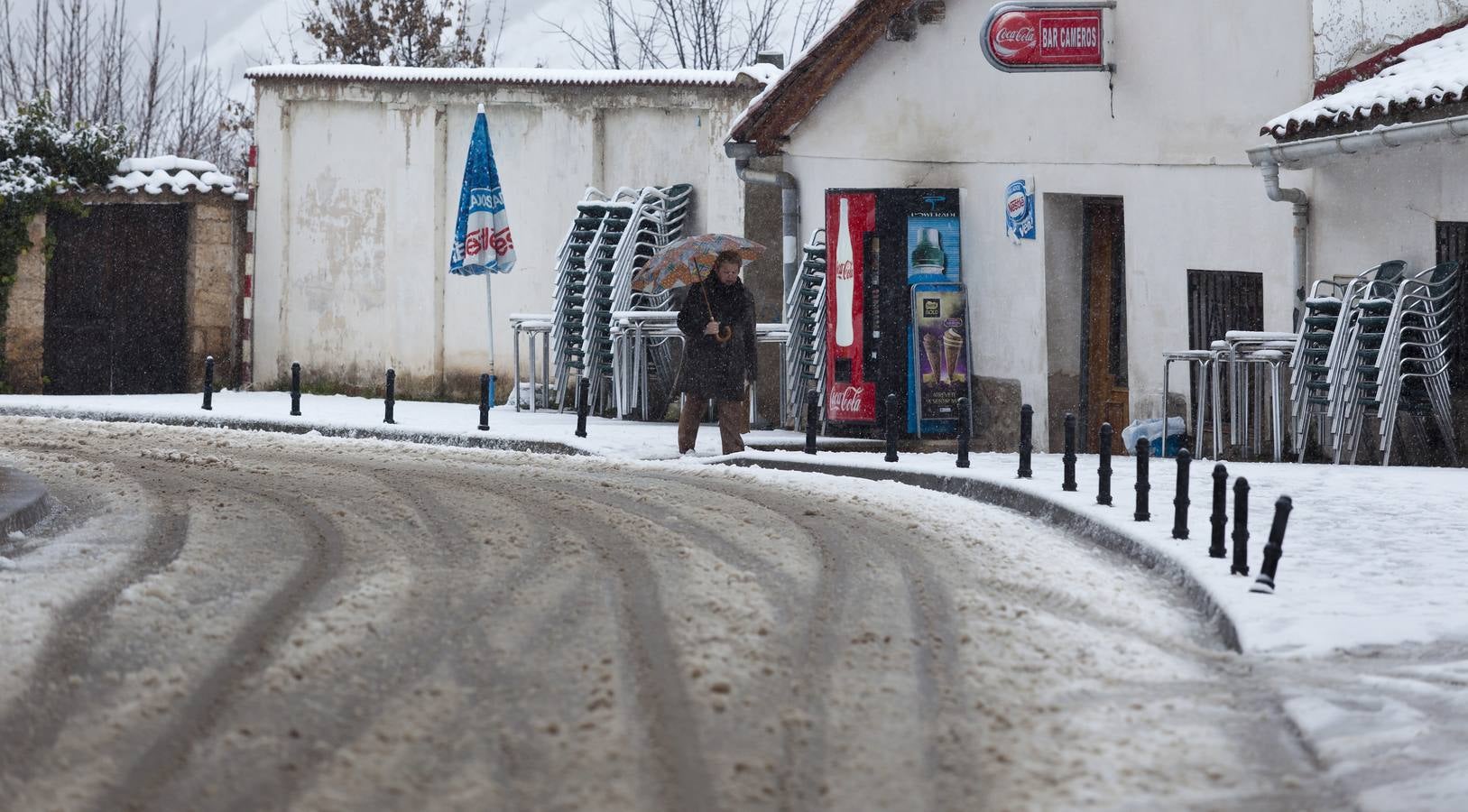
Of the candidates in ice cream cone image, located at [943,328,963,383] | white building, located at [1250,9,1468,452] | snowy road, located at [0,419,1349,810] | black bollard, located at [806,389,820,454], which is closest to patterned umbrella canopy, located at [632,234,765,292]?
black bollard, located at [806,389,820,454]

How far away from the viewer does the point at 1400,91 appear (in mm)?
13273

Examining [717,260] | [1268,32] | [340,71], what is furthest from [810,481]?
[340,71]

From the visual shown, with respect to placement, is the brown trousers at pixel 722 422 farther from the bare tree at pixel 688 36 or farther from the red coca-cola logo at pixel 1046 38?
the bare tree at pixel 688 36

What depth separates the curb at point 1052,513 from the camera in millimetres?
8409

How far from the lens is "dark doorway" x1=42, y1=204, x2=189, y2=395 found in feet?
74.8

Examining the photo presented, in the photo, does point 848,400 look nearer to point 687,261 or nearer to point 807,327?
point 807,327

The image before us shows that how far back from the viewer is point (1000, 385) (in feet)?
57.6

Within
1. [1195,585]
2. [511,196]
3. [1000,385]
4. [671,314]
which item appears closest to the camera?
[1195,585]

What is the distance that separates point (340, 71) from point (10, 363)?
5.03m

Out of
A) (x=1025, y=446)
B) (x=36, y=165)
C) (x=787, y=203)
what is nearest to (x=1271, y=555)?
(x=1025, y=446)

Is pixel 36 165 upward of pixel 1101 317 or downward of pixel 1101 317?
upward

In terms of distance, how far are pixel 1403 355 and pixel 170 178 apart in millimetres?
14843

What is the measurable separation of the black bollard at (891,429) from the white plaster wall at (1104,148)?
8.84ft

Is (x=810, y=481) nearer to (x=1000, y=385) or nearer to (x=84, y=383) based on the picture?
(x=1000, y=385)
